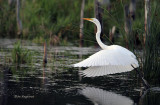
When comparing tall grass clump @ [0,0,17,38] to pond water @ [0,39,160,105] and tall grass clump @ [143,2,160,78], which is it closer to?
pond water @ [0,39,160,105]

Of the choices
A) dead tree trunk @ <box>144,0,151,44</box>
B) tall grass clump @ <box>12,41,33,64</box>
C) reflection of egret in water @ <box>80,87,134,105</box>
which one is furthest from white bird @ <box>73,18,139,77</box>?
tall grass clump @ <box>12,41,33,64</box>

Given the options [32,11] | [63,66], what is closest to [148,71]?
[63,66]

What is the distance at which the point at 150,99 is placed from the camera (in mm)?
8789

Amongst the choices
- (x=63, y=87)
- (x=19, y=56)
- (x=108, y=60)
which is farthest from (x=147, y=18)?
(x=19, y=56)

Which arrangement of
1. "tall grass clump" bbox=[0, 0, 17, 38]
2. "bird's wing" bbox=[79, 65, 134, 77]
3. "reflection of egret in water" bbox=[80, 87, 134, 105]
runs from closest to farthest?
"reflection of egret in water" bbox=[80, 87, 134, 105] < "bird's wing" bbox=[79, 65, 134, 77] < "tall grass clump" bbox=[0, 0, 17, 38]

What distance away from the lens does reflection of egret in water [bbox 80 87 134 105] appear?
841cm

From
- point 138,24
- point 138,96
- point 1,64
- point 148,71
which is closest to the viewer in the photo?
point 138,96

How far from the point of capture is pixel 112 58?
9.21 meters

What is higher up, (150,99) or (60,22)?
(60,22)

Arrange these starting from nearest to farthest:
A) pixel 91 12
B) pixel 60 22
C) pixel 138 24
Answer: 1. pixel 138 24
2. pixel 60 22
3. pixel 91 12

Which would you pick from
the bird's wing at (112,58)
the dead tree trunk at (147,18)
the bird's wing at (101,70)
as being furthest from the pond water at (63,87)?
the dead tree trunk at (147,18)

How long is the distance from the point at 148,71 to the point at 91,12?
13374 mm

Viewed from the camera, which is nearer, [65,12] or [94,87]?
[94,87]

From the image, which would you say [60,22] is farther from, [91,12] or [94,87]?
[94,87]
